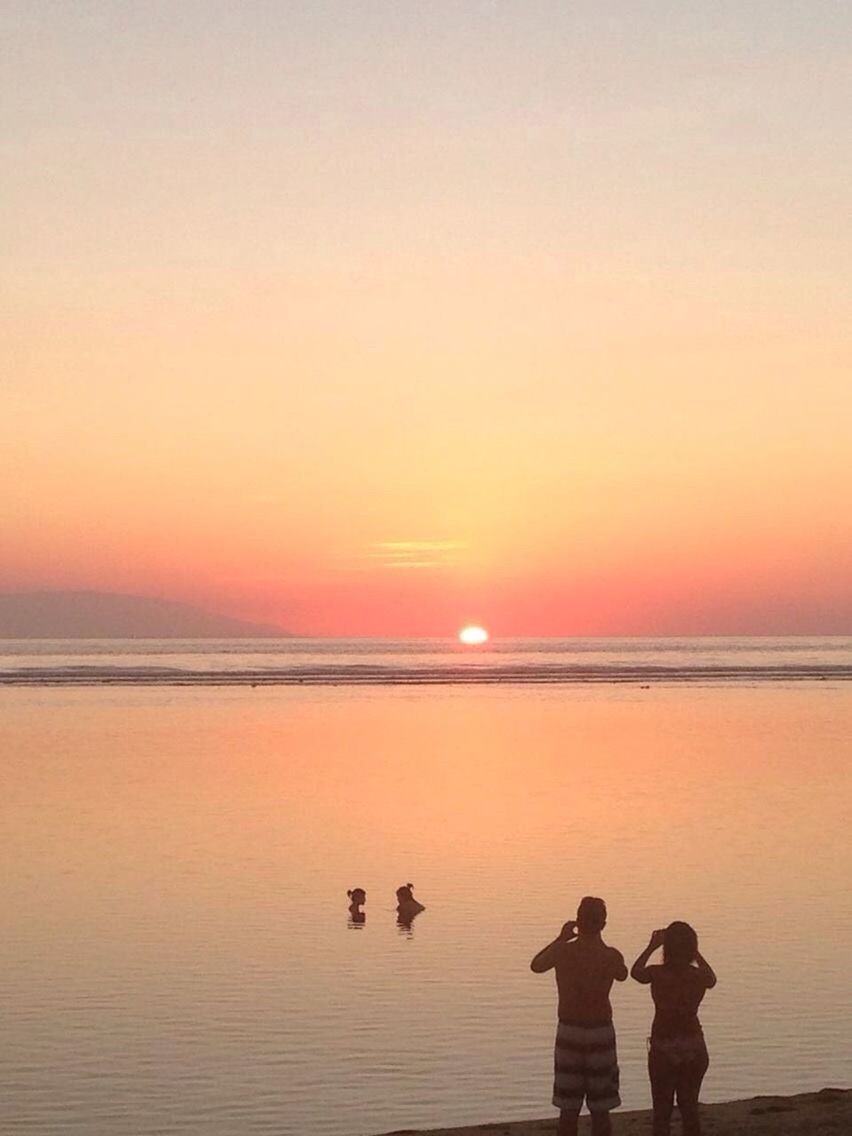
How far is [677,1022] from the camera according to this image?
1027 centimetres

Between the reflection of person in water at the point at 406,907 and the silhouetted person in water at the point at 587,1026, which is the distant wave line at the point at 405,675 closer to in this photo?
the reflection of person in water at the point at 406,907

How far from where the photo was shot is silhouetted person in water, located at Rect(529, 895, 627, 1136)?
33.5 feet

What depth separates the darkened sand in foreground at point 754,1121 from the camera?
1120 cm

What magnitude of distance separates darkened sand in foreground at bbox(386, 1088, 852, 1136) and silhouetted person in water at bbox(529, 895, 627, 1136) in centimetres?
140

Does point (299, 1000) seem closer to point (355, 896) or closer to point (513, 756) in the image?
point (355, 896)

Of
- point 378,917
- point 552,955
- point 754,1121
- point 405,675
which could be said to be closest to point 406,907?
point 378,917

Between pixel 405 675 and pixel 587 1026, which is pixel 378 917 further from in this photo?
pixel 405 675

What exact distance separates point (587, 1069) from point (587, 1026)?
0.27m

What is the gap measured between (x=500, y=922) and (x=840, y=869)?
21.0ft

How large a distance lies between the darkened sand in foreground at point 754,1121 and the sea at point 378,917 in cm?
117

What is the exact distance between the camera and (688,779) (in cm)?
3638

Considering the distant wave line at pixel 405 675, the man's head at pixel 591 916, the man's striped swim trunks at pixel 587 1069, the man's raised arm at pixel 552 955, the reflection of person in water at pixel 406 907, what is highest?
the distant wave line at pixel 405 675

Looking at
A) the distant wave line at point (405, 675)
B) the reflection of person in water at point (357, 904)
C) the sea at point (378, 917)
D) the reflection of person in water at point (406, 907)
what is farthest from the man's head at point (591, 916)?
the distant wave line at point (405, 675)

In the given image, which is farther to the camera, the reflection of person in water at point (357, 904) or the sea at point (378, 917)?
the reflection of person in water at point (357, 904)
